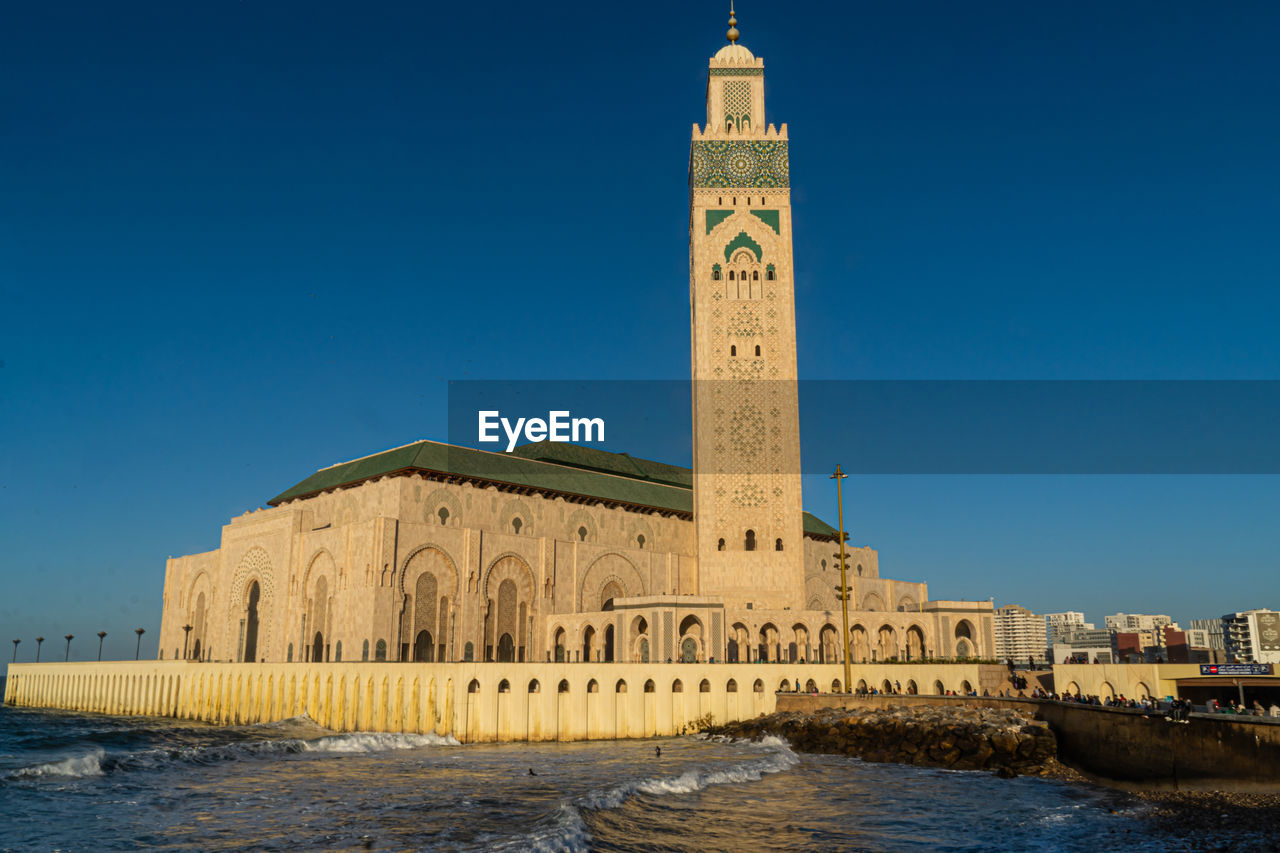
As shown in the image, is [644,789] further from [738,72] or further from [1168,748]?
[738,72]

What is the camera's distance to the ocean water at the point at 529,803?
18.1 meters

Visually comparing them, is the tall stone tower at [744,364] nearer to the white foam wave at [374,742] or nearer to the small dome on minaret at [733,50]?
the small dome on minaret at [733,50]

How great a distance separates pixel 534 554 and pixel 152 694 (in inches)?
930

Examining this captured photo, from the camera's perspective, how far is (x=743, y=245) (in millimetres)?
60656

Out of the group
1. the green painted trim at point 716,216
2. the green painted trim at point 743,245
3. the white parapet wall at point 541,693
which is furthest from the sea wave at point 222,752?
the green painted trim at point 716,216

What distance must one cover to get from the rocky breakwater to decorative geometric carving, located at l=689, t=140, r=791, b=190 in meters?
36.2

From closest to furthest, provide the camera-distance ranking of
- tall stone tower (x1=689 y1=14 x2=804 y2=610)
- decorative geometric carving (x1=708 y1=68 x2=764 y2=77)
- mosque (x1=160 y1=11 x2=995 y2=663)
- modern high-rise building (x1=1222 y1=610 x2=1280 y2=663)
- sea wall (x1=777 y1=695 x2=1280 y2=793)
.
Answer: sea wall (x1=777 y1=695 x2=1280 y2=793) → mosque (x1=160 y1=11 x2=995 y2=663) → tall stone tower (x1=689 y1=14 x2=804 y2=610) → decorative geometric carving (x1=708 y1=68 x2=764 y2=77) → modern high-rise building (x1=1222 y1=610 x2=1280 y2=663)

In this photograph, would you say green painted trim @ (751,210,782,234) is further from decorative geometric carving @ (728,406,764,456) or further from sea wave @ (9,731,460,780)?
sea wave @ (9,731,460,780)

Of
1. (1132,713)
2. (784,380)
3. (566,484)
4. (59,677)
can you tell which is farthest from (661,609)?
(59,677)

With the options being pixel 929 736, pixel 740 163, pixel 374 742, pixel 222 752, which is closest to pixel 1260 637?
pixel 740 163

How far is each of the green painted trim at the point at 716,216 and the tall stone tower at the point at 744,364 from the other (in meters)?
0.06

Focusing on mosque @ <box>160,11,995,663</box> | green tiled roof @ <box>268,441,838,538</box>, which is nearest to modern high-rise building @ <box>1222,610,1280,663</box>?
mosque @ <box>160,11,995,663</box>

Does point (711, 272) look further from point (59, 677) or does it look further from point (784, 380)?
point (59, 677)

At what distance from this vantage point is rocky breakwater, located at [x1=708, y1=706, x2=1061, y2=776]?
28891 mm
